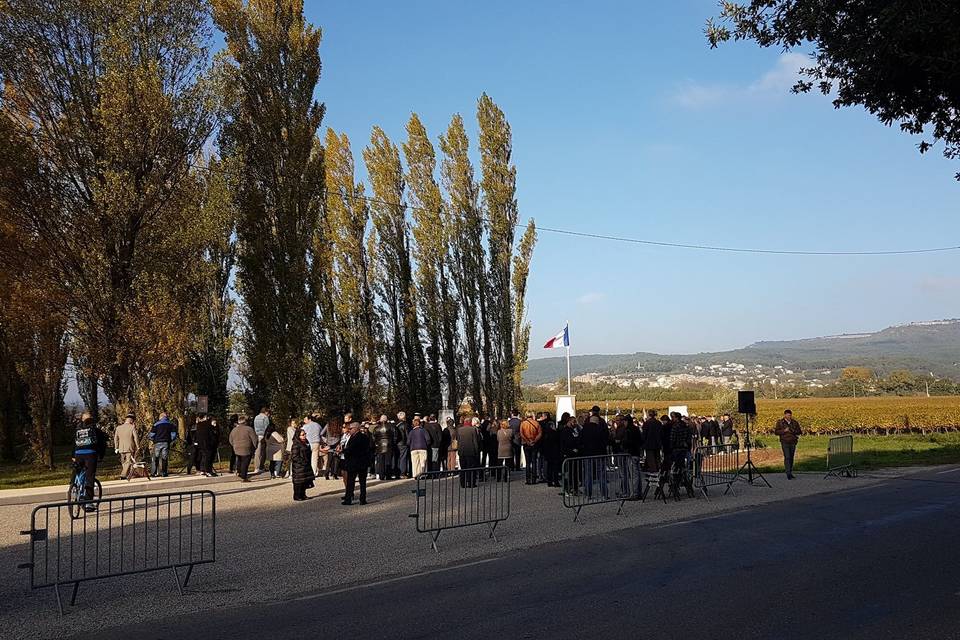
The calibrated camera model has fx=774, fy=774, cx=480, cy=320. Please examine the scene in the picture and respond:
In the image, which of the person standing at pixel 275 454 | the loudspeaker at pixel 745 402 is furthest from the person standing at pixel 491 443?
the loudspeaker at pixel 745 402

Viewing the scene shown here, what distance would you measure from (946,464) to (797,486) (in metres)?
9.03

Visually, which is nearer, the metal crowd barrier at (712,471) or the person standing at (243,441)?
the metal crowd barrier at (712,471)

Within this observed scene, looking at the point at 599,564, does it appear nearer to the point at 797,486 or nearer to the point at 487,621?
the point at 487,621

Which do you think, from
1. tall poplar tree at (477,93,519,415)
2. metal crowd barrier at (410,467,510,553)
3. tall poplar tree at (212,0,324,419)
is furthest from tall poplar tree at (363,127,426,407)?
metal crowd barrier at (410,467,510,553)

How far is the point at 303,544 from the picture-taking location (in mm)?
11312

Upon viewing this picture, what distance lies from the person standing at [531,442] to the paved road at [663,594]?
722 cm

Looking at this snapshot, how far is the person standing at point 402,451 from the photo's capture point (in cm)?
2078

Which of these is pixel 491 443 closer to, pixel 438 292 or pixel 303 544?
pixel 303 544

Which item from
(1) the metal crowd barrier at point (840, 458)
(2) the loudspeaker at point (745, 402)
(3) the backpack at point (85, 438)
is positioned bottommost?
(1) the metal crowd barrier at point (840, 458)

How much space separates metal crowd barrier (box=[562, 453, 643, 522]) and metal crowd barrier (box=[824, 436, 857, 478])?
7.44m

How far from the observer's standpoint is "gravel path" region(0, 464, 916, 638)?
7902mm

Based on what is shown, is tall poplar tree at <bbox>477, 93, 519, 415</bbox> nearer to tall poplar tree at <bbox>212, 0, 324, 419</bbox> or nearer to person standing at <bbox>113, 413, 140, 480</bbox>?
tall poplar tree at <bbox>212, 0, 324, 419</bbox>

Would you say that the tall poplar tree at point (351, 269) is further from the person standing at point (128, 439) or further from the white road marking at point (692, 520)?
the white road marking at point (692, 520)

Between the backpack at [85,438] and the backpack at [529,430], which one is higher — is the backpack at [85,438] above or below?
above
